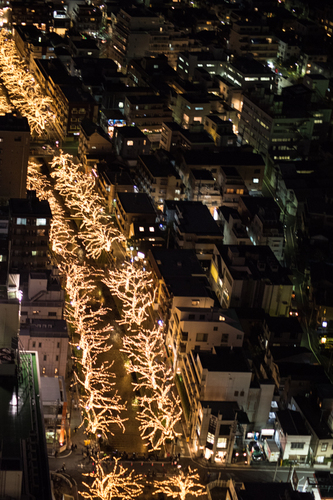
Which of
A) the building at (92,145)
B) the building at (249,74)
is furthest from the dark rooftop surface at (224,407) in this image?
the building at (249,74)

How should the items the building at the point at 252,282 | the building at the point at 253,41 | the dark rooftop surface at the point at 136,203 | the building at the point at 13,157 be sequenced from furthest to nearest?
the building at the point at 253,41
the dark rooftop surface at the point at 136,203
the building at the point at 13,157
the building at the point at 252,282

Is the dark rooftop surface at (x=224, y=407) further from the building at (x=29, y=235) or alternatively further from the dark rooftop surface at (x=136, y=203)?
the dark rooftop surface at (x=136, y=203)

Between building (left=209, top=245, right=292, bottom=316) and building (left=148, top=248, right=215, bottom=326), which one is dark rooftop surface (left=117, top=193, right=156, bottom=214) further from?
building (left=209, top=245, right=292, bottom=316)

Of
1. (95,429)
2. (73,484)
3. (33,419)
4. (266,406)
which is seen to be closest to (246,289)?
(266,406)

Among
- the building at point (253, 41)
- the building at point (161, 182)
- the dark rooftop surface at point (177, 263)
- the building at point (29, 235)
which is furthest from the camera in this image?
the building at point (253, 41)

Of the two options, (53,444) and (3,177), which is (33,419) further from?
(3,177)

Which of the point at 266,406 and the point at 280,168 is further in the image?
the point at 280,168

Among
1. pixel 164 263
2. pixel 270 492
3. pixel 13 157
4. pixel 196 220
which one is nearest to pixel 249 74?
pixel 196 220
